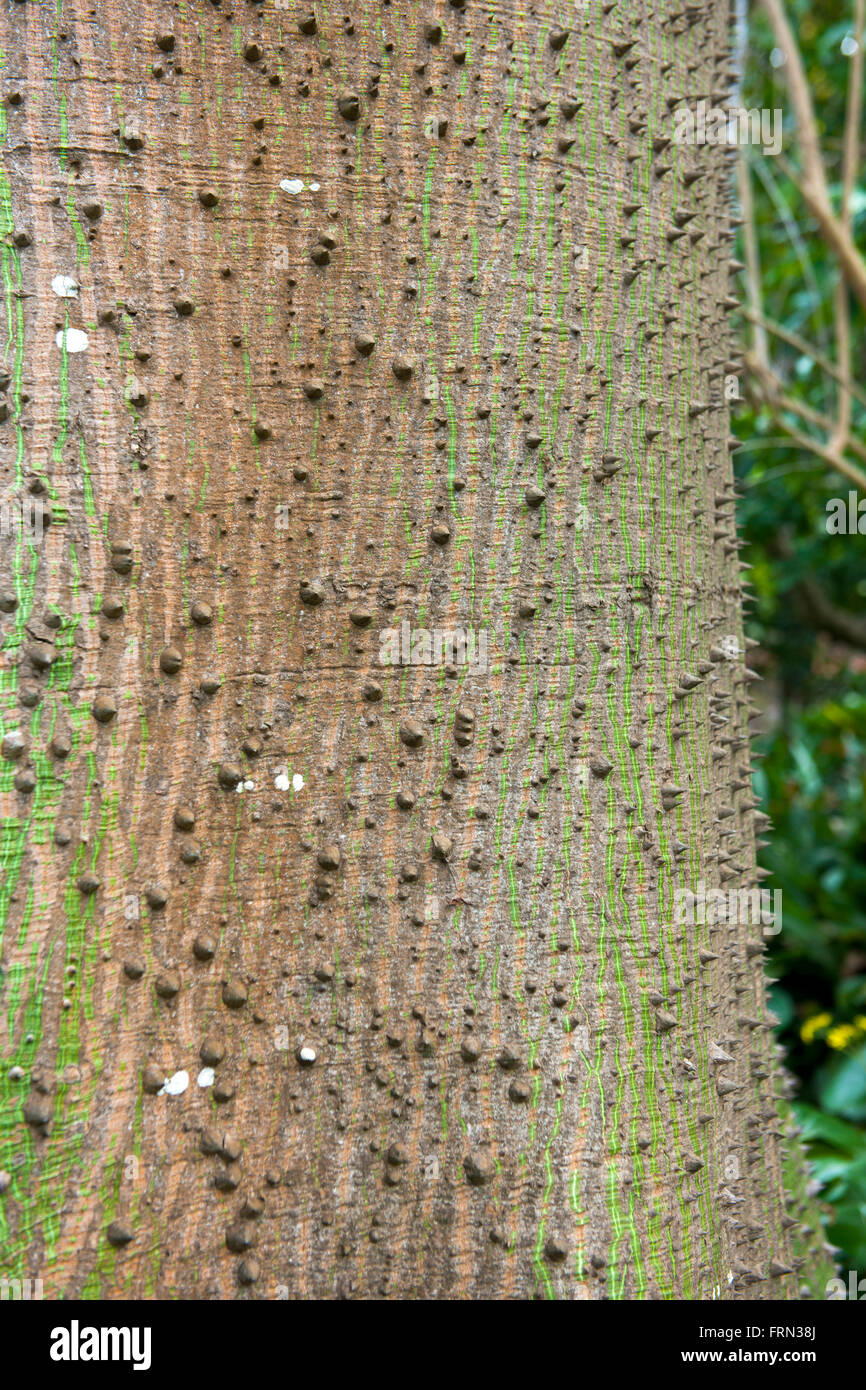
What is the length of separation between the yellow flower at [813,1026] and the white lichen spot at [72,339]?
9.28ft

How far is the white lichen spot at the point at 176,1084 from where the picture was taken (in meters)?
0.72

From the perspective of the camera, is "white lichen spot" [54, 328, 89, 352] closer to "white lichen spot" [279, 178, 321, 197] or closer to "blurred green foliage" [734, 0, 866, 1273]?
"white lichen spot" [279, 178, 321, 197]

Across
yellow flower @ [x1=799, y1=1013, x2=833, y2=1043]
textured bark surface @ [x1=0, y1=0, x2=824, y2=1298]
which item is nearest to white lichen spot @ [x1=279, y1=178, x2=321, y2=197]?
textured bark surface @ [x1=0, y1=0, x2=824, y2=1298]

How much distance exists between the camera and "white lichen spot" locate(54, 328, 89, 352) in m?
0.76

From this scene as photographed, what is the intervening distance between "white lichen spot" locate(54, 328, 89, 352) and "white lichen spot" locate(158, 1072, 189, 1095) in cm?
58

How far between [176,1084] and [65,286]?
25.1 inches

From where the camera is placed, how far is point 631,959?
0.81 metres

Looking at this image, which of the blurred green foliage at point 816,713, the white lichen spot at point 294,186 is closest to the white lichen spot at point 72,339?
the white lichen spot at point 294,186

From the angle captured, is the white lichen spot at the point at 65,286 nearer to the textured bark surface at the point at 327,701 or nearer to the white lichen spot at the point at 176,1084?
the textured bark surface at the point at 327,701

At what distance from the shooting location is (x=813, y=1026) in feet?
9.39

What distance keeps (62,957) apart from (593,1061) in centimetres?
43

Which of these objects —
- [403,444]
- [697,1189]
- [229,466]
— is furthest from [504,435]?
[697,1189]

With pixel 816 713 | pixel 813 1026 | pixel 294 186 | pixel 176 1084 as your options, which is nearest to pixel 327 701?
pixel 176 1084
